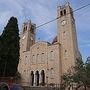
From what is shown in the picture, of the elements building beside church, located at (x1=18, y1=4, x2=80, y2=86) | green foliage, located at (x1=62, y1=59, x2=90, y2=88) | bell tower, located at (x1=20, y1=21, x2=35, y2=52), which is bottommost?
green foliage, located at (x1=62, y1=59, x2=90, y2=88)

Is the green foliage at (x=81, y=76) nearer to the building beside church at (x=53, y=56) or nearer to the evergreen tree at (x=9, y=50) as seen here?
the building beside church at (x=53, y=56)

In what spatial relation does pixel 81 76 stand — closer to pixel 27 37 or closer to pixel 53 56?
pixel 53 56

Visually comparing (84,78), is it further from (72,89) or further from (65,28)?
(65,28)

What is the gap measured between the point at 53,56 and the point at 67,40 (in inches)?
198

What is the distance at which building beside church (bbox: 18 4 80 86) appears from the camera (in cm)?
3931

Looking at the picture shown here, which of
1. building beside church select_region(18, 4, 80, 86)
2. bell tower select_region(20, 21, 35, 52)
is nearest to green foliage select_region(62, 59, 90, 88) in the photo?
building beside church select_region(18, 4, 80, 86)

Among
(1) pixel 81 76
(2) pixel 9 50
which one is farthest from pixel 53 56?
(2) pixel 9 50

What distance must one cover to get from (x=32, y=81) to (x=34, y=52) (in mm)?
7612

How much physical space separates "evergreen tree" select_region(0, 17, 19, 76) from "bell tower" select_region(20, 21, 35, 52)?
25224mm

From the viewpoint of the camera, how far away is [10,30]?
974 inches

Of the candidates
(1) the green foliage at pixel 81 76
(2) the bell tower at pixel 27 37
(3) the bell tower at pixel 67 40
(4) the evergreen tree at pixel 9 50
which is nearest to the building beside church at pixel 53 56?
(3) the bell tower at pixel 67 40

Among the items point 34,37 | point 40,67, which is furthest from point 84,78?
point 34,37

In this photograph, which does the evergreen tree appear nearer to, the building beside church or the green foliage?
the green foliage

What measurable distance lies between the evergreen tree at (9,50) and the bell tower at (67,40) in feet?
52.1
